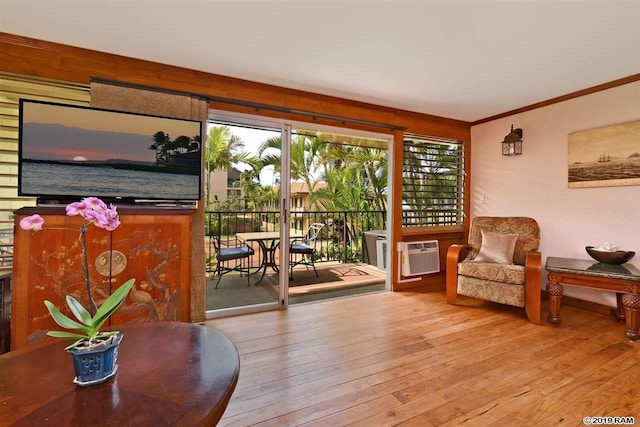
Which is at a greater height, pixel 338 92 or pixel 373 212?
pixel 338 92

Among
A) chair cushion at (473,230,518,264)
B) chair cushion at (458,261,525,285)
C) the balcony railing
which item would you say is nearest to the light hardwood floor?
chair cushion at (458,261,525,285)

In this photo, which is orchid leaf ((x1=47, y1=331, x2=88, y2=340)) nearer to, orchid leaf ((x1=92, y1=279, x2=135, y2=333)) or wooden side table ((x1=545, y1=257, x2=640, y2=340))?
orchid leaf ((x1=92, y1=279, x2=135, y2=333))

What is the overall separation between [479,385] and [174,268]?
233cm

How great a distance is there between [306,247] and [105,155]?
2698mm

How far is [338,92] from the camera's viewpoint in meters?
3.25

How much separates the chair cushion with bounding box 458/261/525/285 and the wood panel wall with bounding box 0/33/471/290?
2.94ft

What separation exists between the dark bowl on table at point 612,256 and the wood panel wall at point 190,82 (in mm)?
1718

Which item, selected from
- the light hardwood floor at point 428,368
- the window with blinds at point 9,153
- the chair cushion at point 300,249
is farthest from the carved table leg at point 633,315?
the window with blinds at point 9,153

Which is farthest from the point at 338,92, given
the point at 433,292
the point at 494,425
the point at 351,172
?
the point at 494,425

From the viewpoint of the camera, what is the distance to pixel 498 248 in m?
3.30

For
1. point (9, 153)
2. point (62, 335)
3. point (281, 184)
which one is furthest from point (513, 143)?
point (9, 153)

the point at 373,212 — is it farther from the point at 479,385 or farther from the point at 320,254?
the point at 479,385

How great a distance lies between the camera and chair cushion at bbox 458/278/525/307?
286 cm

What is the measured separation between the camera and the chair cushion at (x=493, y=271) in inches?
113
